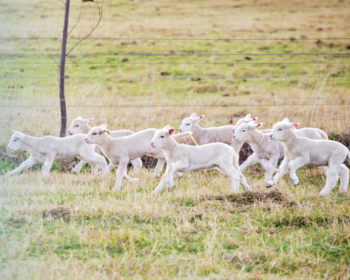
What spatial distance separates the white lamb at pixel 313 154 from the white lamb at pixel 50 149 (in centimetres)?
252

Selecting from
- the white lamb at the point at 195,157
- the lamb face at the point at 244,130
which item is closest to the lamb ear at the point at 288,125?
the lamb face at the point at 244,130

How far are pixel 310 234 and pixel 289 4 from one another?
78.9 feet

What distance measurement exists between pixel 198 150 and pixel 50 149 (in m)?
2.16

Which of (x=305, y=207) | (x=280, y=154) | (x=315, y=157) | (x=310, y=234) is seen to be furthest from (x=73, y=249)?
(x=280, y=154)

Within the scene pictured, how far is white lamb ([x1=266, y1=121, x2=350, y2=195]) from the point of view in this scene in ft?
20.5

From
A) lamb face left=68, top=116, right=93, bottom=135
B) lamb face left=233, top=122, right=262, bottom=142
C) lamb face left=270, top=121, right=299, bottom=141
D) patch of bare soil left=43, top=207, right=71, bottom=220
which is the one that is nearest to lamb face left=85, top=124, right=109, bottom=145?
lamb face left=68, top=116, right=93, bottom=135

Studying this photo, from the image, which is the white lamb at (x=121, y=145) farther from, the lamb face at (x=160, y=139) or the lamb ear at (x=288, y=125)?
the lamb ear at (x=288, y=125)

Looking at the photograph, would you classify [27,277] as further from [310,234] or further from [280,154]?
[280,154]

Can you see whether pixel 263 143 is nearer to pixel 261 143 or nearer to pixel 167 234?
pixel 261 143

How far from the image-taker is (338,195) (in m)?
6.23

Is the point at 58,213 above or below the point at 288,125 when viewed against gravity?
below

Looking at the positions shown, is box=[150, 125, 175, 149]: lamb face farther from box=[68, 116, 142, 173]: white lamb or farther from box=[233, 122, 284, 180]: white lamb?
box=[68, 116, 142, 173]: white lamb

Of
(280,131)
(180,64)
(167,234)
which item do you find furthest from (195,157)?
(180,64)

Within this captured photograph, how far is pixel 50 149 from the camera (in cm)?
701
